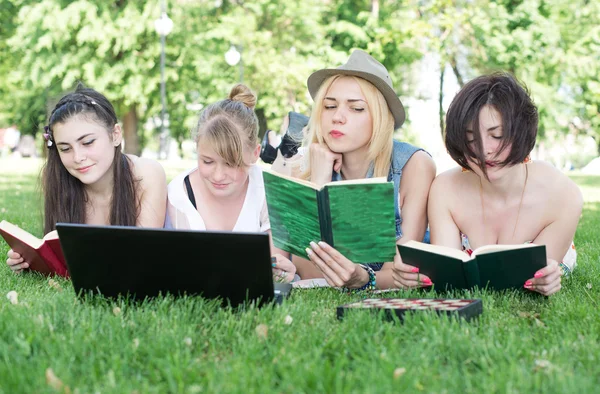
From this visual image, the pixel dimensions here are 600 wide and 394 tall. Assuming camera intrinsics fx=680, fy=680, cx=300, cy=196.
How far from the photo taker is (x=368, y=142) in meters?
4.12

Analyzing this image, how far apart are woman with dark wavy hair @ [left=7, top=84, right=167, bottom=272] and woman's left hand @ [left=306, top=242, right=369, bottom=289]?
4.61 feet

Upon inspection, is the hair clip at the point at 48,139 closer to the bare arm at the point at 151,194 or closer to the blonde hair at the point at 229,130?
the bare arm at the point at 151,194

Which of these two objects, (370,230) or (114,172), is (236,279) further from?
(114,172)

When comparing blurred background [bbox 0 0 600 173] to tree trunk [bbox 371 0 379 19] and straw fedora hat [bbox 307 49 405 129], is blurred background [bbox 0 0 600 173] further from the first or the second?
straw fedora hat [bbox 307 49 405 129]

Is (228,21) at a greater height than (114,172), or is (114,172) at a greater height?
(228,21)

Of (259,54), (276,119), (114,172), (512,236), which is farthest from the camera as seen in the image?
(276,119)

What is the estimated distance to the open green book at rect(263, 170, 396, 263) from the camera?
312 cm

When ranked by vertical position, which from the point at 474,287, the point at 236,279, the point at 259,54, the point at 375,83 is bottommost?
the point at 474,287

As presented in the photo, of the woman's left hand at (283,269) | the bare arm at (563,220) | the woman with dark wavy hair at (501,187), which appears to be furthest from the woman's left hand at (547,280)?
the woman's left hand at (283,269)

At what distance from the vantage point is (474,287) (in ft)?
11.1

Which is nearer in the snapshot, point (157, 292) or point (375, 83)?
point (157, 292)

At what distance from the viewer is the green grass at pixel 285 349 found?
2111mm

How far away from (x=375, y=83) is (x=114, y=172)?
1750 millimetres

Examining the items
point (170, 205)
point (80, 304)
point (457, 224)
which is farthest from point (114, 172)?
point (457, 224)
